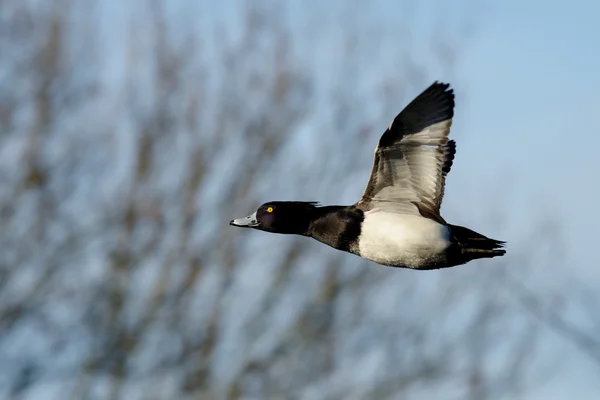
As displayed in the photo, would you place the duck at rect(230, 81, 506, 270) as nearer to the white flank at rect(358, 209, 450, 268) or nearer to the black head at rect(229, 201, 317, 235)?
the white flank at rect(358, 209, 450, 268)

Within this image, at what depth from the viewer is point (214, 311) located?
61.1 feet

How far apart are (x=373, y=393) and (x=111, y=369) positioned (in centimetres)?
350

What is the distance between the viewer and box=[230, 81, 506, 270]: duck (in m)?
8.53

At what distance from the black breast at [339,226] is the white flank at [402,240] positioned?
83mm

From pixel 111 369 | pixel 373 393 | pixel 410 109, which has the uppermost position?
pixel 111 369

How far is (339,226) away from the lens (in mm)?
8914

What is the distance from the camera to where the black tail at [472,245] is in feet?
27.7

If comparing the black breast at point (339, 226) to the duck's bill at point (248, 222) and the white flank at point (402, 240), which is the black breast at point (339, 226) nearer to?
the white flank at point (402, 240)

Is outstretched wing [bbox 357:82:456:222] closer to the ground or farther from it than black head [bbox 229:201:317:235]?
closer to the ground

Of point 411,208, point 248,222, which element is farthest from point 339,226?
point 248,222

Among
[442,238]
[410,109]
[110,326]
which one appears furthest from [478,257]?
[110,326]

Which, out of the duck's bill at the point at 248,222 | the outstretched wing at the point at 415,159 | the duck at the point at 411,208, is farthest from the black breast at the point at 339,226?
the duck's bill at the point at 248,222

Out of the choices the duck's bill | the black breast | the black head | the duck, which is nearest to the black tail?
the duck

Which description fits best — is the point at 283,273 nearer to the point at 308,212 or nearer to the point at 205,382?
the point at 205,382
